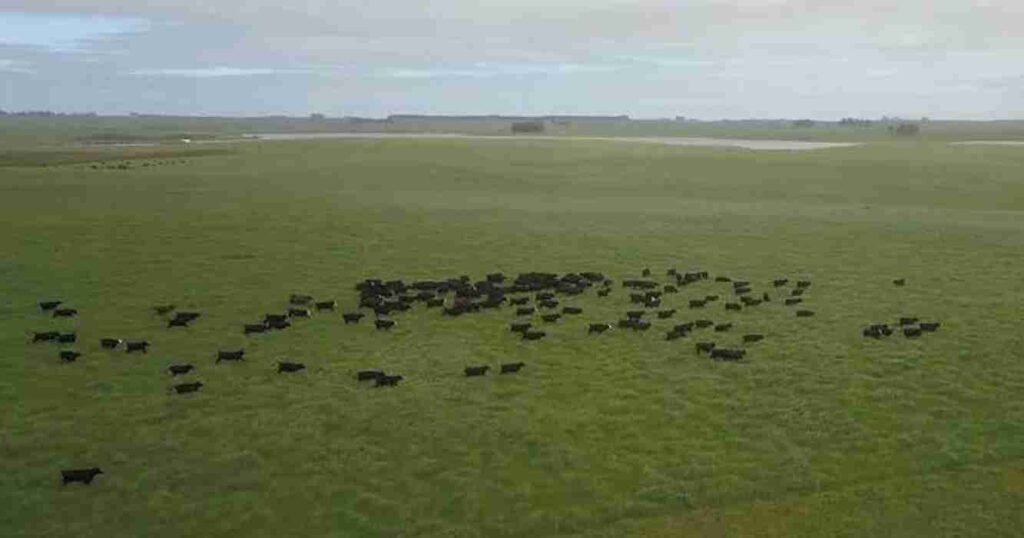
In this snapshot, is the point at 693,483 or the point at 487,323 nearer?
the point at 693,483

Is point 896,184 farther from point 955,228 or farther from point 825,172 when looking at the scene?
point 955,228

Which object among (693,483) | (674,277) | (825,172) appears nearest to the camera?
(693,483)

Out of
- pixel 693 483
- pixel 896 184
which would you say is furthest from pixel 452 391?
pixel 896 184

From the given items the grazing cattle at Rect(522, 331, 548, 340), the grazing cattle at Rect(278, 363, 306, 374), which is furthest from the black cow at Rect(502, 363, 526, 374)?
the grazing cattle at Rect(278, 363, 306, 374)

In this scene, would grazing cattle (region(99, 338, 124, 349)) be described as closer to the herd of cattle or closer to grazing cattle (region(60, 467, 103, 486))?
the herd of cattle

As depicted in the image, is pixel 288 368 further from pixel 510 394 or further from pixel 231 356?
pixel 510 394

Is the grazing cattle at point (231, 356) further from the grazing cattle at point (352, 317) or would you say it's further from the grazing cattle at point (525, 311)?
the grazing cattle at point (525, 311)

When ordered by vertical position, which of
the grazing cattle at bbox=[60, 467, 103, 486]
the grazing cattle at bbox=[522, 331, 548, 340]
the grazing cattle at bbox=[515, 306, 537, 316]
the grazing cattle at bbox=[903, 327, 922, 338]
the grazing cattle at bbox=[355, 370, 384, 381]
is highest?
the grazing cattle at bbox=[903, 327, 922, 338]
